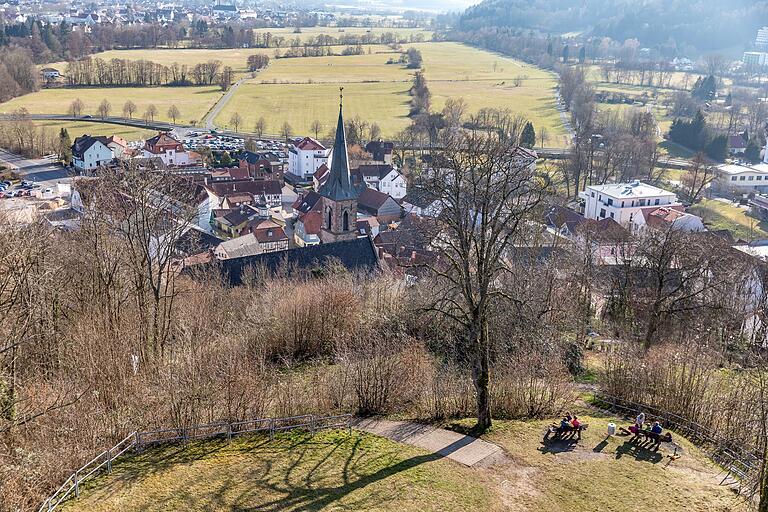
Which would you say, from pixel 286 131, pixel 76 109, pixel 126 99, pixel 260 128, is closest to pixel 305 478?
pixel 286 131

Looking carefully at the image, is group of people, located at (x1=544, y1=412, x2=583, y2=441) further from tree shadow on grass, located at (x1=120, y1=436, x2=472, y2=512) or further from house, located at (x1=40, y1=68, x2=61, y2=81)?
house, located at (x1=40, y1=68, x2=61, y2=81)

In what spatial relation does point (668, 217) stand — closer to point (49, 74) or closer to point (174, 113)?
point (174, 113)

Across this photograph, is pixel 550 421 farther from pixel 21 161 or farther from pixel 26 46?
pixel 26 46

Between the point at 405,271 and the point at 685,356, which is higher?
the point at 685,356

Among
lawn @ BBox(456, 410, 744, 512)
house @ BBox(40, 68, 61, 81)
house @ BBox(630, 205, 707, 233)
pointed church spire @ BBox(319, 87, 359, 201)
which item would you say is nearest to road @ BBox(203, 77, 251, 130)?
house @ BBox(40, 68, 61, 81)

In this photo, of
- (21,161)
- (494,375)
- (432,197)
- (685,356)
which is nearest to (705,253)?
(685,356)

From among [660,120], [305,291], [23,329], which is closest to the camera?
[23,329]
